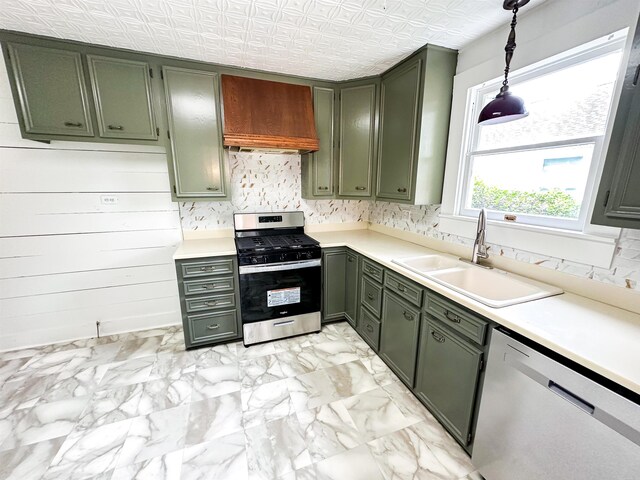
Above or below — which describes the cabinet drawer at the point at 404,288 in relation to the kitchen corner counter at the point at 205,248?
below

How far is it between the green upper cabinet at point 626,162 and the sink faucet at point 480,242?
2.13 feet

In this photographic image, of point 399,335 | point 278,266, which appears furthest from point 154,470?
point 399,335

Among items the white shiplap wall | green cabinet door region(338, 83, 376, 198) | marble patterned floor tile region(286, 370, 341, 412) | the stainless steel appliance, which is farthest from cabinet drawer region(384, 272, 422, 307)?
the white shiplap wall

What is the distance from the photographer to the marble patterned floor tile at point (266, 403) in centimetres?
168

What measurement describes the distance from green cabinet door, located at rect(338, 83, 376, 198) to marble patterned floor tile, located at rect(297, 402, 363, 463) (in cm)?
188

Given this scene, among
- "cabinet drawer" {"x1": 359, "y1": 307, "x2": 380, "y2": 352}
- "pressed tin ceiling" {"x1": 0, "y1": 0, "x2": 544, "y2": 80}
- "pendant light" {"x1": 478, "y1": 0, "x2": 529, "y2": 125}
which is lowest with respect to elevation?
"cabinet drawer" {"x1": 359, "y1": 307, "x2": 380, "y2": 352}

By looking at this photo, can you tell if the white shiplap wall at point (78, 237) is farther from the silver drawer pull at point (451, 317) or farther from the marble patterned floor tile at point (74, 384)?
the silver drawer pull at point (451, 317)

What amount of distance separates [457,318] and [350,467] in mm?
970

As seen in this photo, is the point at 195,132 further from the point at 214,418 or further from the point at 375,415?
the point at 375,415

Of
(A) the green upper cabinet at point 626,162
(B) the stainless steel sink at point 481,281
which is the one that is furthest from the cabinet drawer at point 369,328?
(A) the green upper cabinet at point 626,162

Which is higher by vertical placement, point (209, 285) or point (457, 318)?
point (457, 318)

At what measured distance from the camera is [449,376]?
1490 millimetres

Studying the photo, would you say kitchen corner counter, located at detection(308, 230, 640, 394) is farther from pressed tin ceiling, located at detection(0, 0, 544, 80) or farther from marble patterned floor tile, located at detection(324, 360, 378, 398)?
pressed tin ceiling, located at detection(0, 0, 544, 80)

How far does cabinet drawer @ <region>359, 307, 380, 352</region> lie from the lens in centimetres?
223
